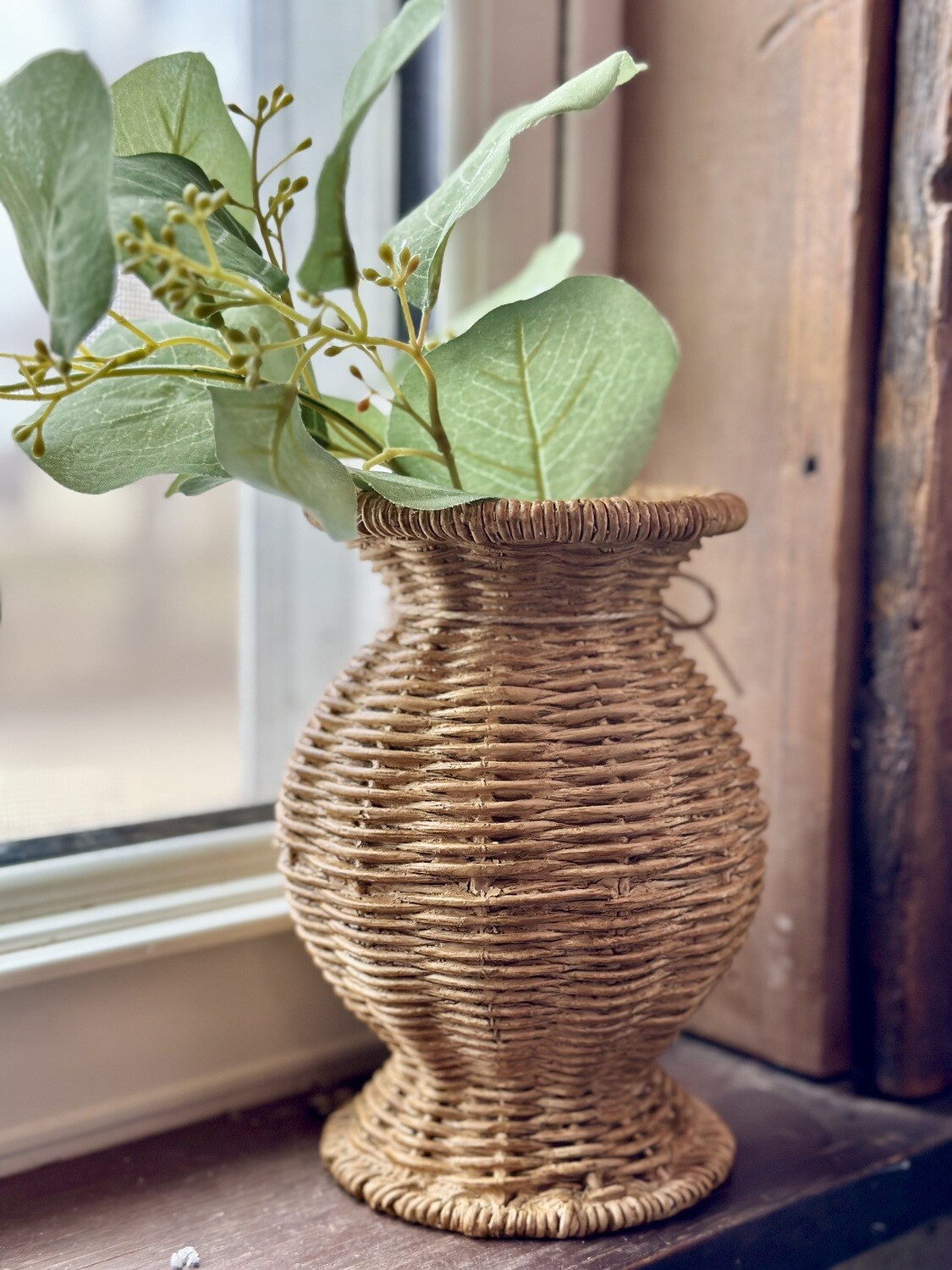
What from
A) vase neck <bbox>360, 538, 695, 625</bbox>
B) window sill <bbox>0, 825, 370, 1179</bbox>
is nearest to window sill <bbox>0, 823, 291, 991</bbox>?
window sill <bbox>0, 825, 370, 1179</bbox>

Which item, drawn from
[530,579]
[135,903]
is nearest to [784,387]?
[530,579]

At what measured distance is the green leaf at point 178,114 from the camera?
0.55 meters

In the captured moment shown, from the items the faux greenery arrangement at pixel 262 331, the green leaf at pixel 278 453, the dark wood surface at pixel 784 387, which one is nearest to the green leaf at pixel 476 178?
the faux greenery arrangement at pixel 262 331

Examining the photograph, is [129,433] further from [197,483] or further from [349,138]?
[349,138]

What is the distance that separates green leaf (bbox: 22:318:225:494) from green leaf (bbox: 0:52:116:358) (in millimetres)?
87

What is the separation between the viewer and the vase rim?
546 millimetres

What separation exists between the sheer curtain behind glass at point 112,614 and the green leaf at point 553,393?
267 mm

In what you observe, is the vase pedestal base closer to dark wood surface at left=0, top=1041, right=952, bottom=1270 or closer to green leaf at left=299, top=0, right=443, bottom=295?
dark wood surface at left=0, top=1041, right=952, bottom=1270

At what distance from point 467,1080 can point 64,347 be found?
416 millimetres

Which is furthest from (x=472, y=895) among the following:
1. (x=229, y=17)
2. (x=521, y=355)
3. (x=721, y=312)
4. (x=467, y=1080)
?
(x=229, y=17)

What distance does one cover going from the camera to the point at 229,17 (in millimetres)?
797

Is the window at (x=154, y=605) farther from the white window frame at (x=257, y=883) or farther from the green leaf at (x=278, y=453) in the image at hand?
the green leaf at (x=278, y=453)

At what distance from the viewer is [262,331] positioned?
0.61 meters

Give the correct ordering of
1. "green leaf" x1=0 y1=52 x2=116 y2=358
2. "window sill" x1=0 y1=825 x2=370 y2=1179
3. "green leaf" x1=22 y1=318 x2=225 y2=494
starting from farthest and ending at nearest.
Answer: "window sill" x1=0 y1=825 x2=370 y2=1179 → "green leaf" x1=22 y1=318 x2=225 y2=494 → "green leaf" x1=0 y1=52 x2=116 y2=358
